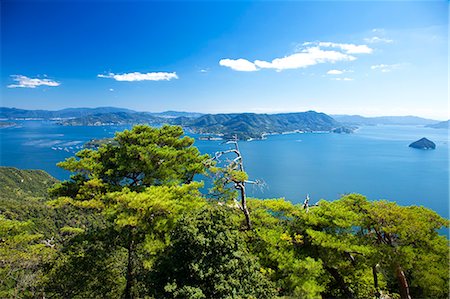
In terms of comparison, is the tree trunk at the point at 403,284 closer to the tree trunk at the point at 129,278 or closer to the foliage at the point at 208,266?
the foliage at the point at 208,266

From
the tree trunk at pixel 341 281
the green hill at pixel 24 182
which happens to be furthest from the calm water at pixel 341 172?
the tree trunk at pixel 341 281

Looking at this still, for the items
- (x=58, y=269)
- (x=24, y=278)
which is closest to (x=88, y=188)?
(x=58, y=269)

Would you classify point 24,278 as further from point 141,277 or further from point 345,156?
point 345,156

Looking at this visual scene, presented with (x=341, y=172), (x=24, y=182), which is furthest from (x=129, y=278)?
(x=24, y=182)

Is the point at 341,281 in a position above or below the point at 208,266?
below

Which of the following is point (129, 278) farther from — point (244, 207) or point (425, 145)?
point (425, 145)

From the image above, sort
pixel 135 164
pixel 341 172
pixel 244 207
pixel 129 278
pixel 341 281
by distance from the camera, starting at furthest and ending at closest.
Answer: pixel 341 172 → pixel 135 164 → pixel 244 207 → pixel 341 281 → pixel 129 278

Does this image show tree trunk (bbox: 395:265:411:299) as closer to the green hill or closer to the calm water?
the calm water

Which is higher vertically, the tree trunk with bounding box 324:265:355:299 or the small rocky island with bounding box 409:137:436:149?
the tree trunk with bounding box 324:265:355:299

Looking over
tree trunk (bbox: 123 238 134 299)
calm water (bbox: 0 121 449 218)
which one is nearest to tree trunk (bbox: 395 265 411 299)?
tree trunk (bbox: 123 238 134 299)
